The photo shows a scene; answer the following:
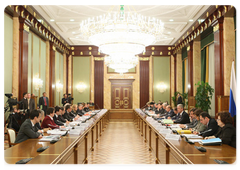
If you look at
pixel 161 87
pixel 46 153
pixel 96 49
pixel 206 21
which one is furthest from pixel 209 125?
pixel 96 49

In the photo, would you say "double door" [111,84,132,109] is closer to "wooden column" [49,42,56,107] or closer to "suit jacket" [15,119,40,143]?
"wooden column" [49,42,56,107]

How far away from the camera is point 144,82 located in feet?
57.5

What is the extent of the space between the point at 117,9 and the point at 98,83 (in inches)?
316

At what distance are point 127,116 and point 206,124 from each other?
10107mm

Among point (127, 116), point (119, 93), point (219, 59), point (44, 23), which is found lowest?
point (127, 116)

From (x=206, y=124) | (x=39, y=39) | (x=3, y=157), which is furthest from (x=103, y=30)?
(x=39, y=39)

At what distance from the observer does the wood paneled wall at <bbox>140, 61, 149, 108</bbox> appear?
1750 centimetres

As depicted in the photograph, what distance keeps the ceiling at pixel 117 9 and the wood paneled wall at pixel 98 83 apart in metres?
5.00

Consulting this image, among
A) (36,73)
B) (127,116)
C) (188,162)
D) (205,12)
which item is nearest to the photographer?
(188,162)

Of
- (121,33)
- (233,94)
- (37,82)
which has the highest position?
(121,33)

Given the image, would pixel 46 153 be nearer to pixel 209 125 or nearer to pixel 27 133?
pixel 27 133

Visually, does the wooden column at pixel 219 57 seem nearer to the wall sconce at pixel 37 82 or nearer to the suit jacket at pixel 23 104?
the suit jacket at pixel 23 104

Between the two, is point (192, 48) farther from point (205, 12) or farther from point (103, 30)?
point (103, 30)

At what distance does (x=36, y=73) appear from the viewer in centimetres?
1118
